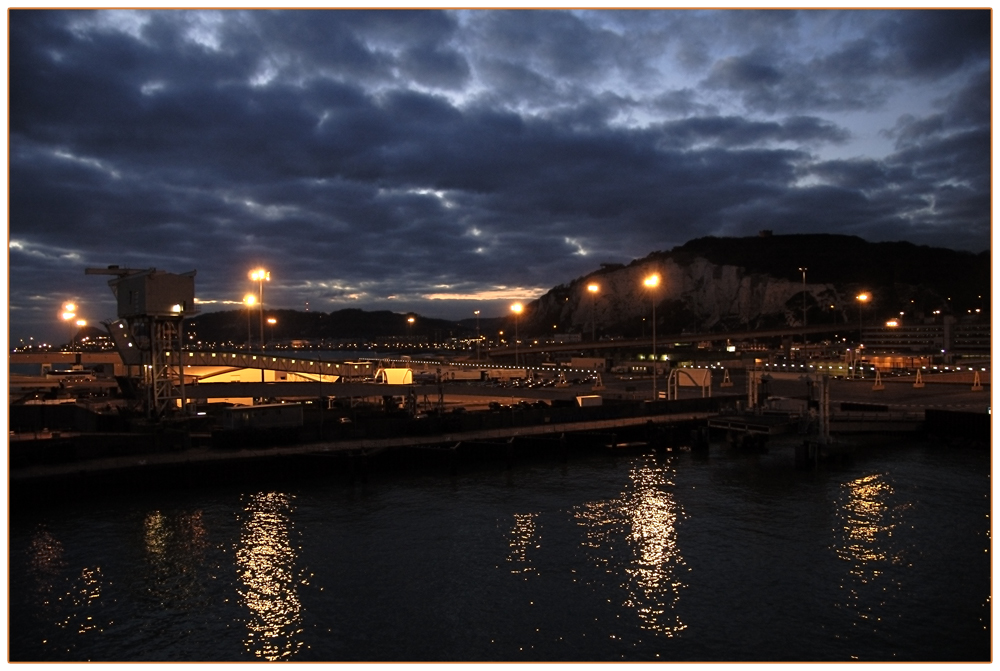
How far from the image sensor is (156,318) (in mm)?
36719

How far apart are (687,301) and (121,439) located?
6223 inches

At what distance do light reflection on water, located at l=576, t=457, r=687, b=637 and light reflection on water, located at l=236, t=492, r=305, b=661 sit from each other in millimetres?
7839

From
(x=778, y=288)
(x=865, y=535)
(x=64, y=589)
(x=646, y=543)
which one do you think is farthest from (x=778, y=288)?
(x=64, y=589)

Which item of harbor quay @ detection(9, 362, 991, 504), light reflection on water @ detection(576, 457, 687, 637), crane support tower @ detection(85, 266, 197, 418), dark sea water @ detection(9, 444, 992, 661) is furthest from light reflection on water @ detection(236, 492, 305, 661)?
crane support tower @ detection(85, 266, 197, 418)

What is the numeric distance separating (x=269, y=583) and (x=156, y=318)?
22.9m

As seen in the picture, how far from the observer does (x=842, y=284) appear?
6240 inches

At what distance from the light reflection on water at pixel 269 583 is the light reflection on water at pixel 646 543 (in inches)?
309

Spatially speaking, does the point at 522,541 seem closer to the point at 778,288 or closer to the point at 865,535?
the point at 865,535

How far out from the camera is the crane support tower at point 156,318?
36125 millimetres

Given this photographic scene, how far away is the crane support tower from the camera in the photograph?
36125mm

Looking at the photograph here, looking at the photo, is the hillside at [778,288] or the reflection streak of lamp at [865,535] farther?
the hillside at [778,288]

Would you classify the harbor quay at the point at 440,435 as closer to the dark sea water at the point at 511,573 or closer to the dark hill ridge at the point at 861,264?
the dark sea water at the point at 511,573

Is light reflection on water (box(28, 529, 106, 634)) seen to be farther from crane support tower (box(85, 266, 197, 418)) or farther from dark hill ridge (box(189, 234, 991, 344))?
dark hill ridge (box(189, 234, 991, 344))

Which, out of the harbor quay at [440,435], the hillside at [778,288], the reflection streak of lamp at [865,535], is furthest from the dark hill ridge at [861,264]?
the reflection streak of lamp at [865,535]
